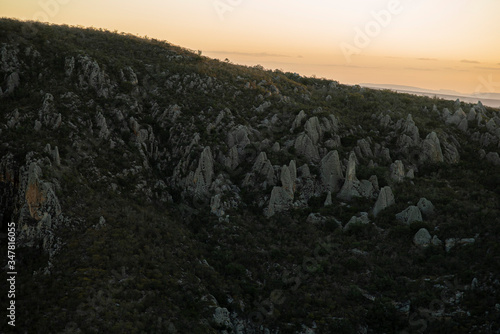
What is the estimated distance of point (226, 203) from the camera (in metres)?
41.7

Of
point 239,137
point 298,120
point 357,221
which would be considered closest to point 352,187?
point 357,221

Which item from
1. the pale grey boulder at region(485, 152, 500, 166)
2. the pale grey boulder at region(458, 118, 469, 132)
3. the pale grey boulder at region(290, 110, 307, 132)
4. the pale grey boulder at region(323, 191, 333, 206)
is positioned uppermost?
the pale grey boulder at region(458, 118, 469, 132)

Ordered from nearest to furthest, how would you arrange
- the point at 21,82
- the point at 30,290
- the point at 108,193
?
1. the point at 30,290
2. the point at 108,193
3. the point at 21,82

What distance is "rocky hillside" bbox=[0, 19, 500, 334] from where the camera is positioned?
2758 cm

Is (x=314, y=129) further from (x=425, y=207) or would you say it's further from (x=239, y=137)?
(x=425, y=207)

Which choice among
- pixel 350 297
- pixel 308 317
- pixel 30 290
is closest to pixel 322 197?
pixel 350 297

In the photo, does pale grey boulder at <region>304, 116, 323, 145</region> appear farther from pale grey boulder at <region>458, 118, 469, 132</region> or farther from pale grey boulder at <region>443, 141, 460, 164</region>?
pale grey boulder at <region>458, 118, 469, 132</region>

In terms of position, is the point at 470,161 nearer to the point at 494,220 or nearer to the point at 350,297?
the point at 494,220

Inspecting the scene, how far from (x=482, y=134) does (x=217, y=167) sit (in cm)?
4834

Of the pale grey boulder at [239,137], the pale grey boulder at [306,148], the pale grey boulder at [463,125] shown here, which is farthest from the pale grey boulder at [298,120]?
the pale grey boulder at [463,125]

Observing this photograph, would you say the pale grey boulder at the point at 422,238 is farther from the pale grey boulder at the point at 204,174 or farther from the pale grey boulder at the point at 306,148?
the pale grey boulder at the point at 204,174

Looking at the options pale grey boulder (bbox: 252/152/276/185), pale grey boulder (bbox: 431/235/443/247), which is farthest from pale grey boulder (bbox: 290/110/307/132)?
pale grey boulder (bbox: 431/235/443/247)

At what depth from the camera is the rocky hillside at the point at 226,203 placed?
27578 mm

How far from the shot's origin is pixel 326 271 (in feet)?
112
